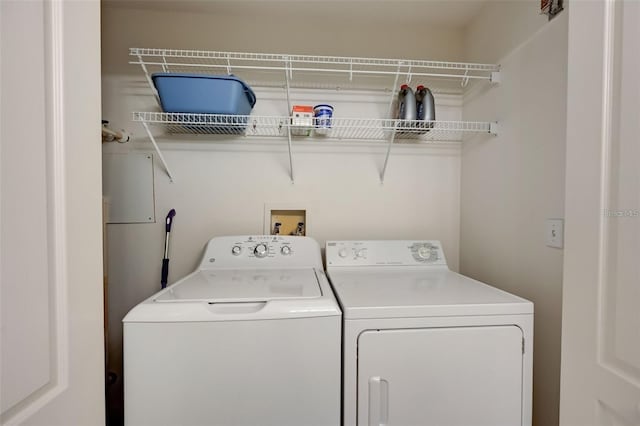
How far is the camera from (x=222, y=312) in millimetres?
938

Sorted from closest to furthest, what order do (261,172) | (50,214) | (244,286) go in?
(50,214)
(244,286)
(261,172)

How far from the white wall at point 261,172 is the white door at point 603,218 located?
3.87ft

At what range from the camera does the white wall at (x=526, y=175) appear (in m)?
1.15

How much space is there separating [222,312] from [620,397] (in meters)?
1.00

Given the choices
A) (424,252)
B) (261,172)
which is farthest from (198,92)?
(424,252)

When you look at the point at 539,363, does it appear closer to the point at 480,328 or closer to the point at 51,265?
the point at 480,328

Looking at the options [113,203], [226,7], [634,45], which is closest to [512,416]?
[634,45]

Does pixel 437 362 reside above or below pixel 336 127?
below

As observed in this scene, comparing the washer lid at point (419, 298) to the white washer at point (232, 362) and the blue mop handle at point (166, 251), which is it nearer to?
the white washer at point (232, 362)

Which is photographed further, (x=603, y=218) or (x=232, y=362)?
(x=232, y=362)

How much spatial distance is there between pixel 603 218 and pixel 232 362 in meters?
1.04

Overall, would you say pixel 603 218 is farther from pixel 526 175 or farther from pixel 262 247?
pixel 262 247

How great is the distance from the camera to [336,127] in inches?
64.7

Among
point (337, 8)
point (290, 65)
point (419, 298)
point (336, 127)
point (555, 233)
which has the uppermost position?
point (337, 8)
